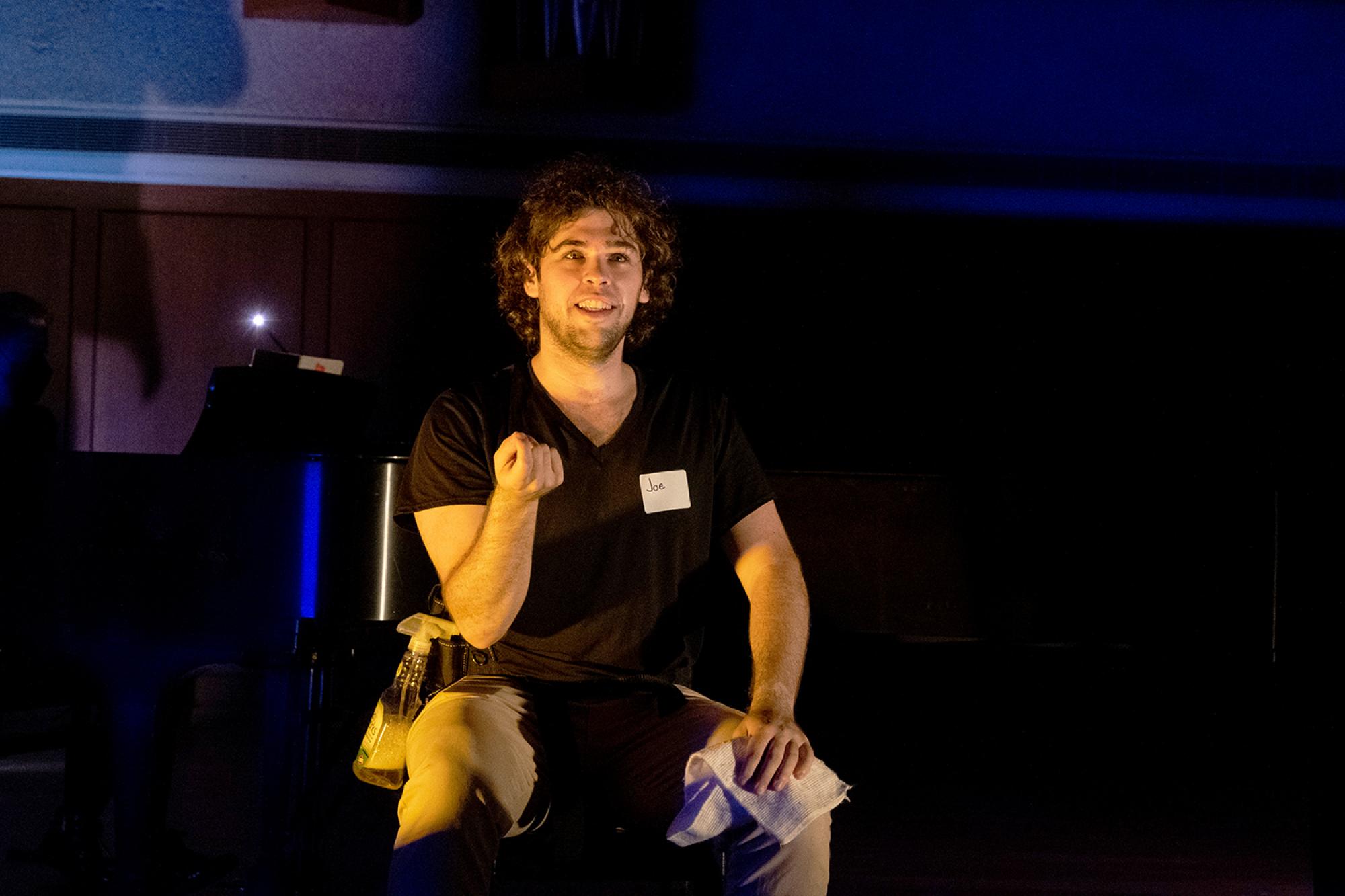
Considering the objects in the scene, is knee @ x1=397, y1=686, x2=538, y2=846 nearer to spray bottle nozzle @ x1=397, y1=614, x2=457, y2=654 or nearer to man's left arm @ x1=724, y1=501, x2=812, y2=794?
spray bottle nozzle @ x1=397, y1=614, x2=457, y2=654

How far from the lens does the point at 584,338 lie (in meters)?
1.67

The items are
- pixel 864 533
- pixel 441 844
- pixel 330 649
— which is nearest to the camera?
pixel 441 844

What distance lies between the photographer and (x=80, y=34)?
4352 millimetres

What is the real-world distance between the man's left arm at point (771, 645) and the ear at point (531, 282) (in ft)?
1.95

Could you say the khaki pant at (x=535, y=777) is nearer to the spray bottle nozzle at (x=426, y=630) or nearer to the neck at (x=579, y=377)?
the spray bottle nozzle at (x=426, y=630)

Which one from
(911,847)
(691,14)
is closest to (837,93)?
(691,14)

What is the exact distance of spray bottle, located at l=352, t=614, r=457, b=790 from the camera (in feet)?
5.05

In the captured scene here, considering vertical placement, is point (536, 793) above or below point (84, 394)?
below

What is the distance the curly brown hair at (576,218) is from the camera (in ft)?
5.98

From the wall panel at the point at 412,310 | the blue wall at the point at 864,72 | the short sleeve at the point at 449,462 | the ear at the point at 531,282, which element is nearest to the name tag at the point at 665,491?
the short sleeve at the point at 449,462

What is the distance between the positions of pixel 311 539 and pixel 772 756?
1.07 meters

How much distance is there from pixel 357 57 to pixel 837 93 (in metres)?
2.11

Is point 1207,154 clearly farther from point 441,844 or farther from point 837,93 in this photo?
point 441,844

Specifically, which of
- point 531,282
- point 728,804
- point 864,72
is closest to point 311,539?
point 531,282
